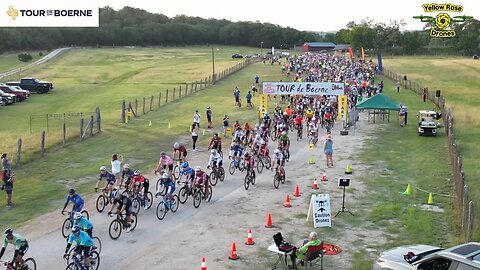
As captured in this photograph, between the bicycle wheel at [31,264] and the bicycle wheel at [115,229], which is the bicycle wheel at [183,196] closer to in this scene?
the bicycle wheel at [115,229]

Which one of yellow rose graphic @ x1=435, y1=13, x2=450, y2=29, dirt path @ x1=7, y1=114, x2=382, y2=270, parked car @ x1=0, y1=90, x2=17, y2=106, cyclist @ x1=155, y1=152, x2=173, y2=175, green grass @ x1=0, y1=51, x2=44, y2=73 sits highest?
yellow rose graphic @ x1=435, y1=13, x2=450, y2=29

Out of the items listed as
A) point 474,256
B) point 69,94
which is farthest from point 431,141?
point 69,94

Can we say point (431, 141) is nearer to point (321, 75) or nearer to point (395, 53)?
point (321, 75)

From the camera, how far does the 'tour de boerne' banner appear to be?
38.1 meters

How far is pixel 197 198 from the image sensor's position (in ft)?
69.8

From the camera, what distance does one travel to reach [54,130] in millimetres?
39438

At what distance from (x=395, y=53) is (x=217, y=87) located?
345 ft

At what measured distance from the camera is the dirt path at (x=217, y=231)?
1602 cm

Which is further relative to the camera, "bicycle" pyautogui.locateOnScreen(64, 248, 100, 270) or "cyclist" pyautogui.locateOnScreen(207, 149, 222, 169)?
"cyclist" pyautogui.locateOnScreen(207, 149, 222, 169)

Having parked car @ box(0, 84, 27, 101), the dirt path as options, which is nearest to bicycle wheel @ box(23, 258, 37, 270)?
the dirt path

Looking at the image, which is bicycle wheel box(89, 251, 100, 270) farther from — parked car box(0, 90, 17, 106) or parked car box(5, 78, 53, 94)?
parked car box(5, 78, 53, 94)

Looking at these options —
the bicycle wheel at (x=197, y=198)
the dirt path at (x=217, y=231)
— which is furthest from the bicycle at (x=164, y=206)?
the bicycle wheel at (x=197, y=198)

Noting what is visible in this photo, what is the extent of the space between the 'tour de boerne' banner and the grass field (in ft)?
27.4

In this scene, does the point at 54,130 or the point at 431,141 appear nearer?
the point at 431,141
